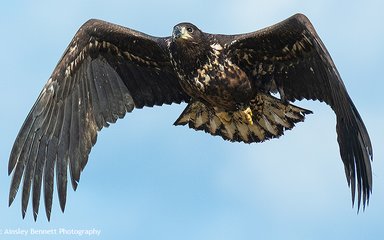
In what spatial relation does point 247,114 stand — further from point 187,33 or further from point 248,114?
point 187,33

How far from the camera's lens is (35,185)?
18.0m

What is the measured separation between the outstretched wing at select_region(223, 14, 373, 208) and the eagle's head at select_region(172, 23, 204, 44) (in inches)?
16.4

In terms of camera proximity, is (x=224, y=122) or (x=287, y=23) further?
(x=224, y=122)

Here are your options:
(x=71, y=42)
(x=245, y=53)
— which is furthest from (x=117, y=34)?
(x=245, y=53)

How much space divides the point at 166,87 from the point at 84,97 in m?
1.13

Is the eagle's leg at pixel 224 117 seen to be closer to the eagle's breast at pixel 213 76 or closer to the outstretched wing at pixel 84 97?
the eagle's breast at pixel 213 76

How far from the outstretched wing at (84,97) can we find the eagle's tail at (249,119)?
38 cm

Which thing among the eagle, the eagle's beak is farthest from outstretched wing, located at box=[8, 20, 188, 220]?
the eagle's beak

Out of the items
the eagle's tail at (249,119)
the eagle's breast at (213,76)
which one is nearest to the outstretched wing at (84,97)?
the eagle's tail at (249,119)


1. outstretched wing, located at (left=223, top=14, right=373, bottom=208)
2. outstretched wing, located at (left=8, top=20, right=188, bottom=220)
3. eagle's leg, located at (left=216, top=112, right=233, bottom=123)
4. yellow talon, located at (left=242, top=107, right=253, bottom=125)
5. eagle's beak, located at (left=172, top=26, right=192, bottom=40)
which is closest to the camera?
outstretched wing, located at (left=223, top=14, right=373, bottom=208)

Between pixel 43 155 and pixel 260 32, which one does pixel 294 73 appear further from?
pixel 43 155

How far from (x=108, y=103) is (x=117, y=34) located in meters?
0.97

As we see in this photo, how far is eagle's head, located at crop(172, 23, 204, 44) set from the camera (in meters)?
17.8

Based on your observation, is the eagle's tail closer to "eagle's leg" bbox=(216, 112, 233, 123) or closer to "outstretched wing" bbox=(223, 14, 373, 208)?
"eagle's leg" bbox=(216, 112, 233, 123)
